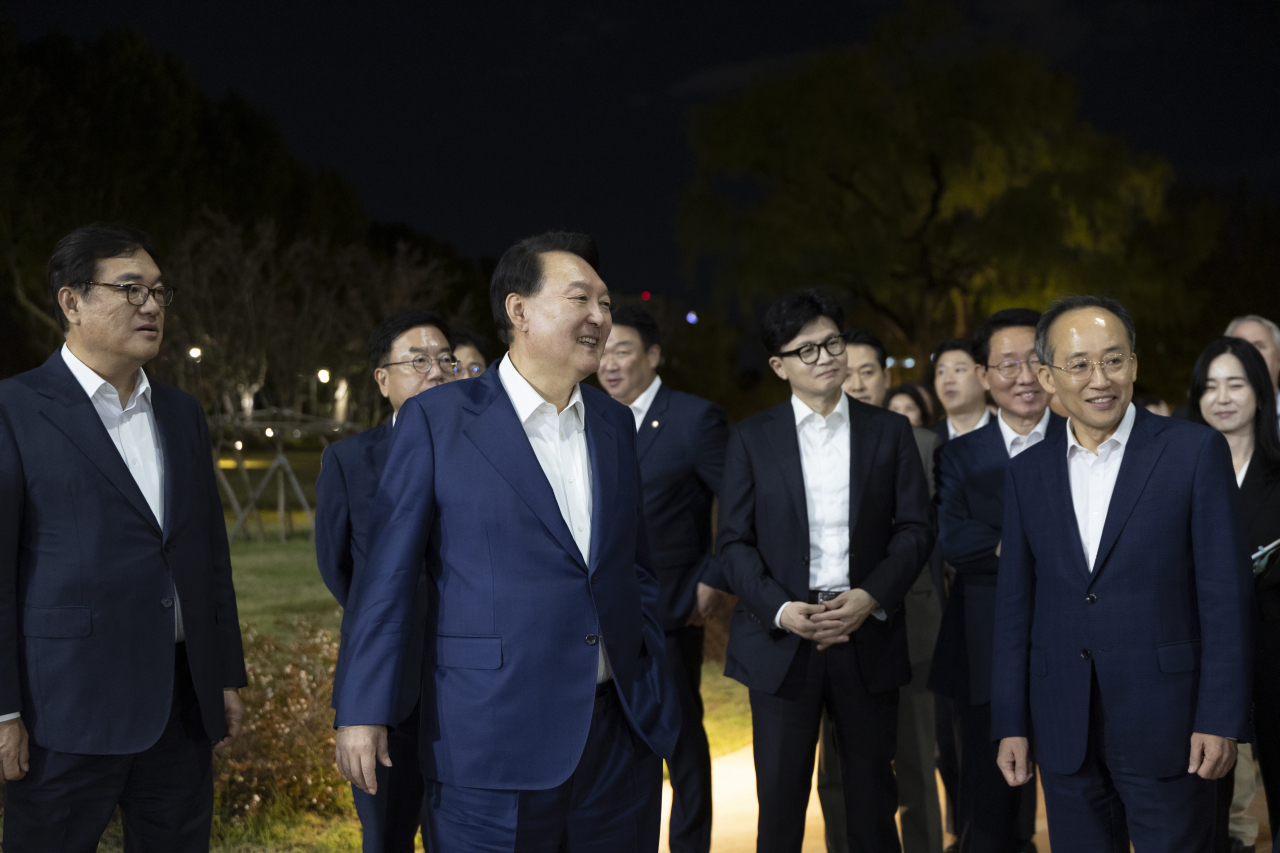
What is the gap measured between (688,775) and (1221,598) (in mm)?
1959

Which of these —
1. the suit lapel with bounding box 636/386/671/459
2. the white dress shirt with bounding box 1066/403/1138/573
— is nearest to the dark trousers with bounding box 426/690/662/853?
the white dress shirt with bounding box 1066/403/1138/573

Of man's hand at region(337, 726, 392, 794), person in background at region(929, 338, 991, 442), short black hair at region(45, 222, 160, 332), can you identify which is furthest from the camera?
person in background at region(929, 338, 991, 442)

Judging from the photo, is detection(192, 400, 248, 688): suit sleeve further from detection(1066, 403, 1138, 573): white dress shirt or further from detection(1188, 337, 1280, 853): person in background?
detection(1188, 337, 1280, 853): person in background

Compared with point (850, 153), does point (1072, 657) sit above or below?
below

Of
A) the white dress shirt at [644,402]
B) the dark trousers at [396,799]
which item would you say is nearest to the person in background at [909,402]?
the white dress shirt at [644,402]

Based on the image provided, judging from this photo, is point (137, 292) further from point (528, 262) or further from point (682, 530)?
point (682, 530)

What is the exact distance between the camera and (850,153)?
18000mm

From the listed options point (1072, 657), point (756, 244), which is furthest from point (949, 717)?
point (756, 244)

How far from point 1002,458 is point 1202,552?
3.36 ft

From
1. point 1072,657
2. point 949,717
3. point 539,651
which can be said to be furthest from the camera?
point 949,717

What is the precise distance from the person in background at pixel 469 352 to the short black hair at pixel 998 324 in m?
1.78

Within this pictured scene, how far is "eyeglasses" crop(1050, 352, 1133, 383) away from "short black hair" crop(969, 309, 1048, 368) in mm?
1023

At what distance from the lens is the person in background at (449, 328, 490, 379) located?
383 cm

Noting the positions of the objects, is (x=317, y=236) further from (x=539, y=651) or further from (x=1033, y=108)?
(x=539, y=651)
